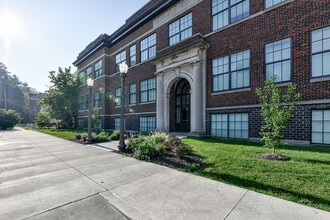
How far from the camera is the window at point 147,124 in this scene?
15352 millimetres

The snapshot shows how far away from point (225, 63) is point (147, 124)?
880 cm

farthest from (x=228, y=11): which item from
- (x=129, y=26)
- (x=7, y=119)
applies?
(x=7, y=119)

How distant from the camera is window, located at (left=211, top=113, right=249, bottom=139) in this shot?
9625 millimetres

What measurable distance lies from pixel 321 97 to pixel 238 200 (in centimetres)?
719

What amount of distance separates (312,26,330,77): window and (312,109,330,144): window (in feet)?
5.58

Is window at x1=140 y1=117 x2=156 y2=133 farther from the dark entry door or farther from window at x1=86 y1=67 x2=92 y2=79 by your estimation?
window at x1=86 y1=67 x2=92 y2=79

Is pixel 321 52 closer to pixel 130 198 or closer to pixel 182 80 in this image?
pixel 182 80

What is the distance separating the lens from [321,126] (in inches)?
287

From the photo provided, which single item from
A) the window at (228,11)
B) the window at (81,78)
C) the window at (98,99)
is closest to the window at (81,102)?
the window at (81,78)

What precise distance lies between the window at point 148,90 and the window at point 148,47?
8.15 feet

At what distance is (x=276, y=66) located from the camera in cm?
861

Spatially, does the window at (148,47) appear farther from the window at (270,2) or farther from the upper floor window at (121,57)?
the window at (270,2)

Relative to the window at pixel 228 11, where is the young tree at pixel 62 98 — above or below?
below

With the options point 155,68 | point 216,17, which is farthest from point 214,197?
point 155,68
